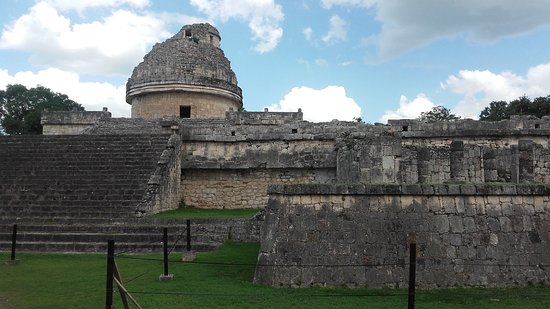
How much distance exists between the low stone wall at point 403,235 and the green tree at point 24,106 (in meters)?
36.6

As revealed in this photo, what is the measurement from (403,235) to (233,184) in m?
9.75

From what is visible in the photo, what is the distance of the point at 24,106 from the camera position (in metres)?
41.5

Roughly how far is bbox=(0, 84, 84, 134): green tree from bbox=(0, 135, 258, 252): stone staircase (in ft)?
76.1

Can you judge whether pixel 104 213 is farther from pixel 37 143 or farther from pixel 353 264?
pixel 353 264

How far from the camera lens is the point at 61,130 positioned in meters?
24.8

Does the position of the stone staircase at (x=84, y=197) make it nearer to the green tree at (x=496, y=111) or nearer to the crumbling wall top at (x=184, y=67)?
the crumbling wall top at (x=184, y=67)

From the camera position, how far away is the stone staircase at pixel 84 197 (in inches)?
477

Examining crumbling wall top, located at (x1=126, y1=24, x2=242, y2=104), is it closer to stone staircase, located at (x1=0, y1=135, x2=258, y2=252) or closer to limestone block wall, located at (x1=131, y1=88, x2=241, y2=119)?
limestone block wall, located at (x1=131, y1=88, x2=241, y2=119)

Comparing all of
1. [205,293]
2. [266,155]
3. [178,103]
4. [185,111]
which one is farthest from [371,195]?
[185,111]

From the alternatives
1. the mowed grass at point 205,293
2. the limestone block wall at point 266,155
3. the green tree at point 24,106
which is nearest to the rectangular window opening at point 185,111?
the limestone block wall at point 266,155

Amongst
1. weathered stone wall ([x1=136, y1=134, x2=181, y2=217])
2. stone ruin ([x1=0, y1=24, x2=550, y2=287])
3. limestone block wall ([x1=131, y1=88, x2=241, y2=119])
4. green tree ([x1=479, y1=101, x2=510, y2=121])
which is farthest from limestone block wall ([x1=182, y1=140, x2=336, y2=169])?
green tree ([x1=479, y1=101, x2=510, y2=121])

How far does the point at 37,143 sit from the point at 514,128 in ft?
56.1

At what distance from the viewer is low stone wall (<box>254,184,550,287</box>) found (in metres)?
7.86

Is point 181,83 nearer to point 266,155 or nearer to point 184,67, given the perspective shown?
point 184,67
